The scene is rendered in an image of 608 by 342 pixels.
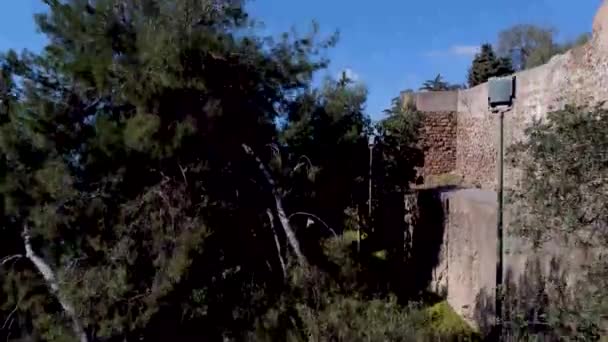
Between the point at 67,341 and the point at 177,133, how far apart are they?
260 cm

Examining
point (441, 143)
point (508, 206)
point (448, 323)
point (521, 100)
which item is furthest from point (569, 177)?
point (441, 143)

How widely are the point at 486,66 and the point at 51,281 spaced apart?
1819 cm

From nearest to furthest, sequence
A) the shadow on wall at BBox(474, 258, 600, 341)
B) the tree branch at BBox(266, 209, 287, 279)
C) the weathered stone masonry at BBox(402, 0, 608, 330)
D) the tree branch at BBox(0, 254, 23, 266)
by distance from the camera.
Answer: the shadow on wall at BBox(474, 258, 600, 341) → the weathered stone masonry at BBox(402, 0, 608, 330) → the tree branch at BBox(0, 254, 23, 266) → the tree branch at BBox(266, 209, 287, 279)

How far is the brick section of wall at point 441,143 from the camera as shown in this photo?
54.1ft

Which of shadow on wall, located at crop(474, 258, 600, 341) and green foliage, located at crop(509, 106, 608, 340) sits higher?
green foliage, located at crop(509, 106, 608, 340)

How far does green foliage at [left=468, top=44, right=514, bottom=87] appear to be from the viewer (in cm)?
2283

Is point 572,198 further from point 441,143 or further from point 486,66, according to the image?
point 486,66

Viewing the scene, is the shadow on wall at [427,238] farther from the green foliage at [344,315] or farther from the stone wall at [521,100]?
the stone wall at [521,100]

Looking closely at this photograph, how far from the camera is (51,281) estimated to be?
26.1ft

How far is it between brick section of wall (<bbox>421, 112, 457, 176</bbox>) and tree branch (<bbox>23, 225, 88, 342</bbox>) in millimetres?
10353

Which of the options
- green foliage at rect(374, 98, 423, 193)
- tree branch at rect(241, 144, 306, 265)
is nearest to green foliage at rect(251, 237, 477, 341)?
tree branch at rect(241, 144, 306, 265)

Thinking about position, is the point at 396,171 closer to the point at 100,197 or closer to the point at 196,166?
the point at 196,166

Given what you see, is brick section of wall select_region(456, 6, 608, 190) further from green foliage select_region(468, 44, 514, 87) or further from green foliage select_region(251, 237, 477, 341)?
green foliage select_region(468, 44, 514, 87)

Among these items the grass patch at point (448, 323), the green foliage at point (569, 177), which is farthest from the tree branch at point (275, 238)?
the green foliage at point (569, 177)
